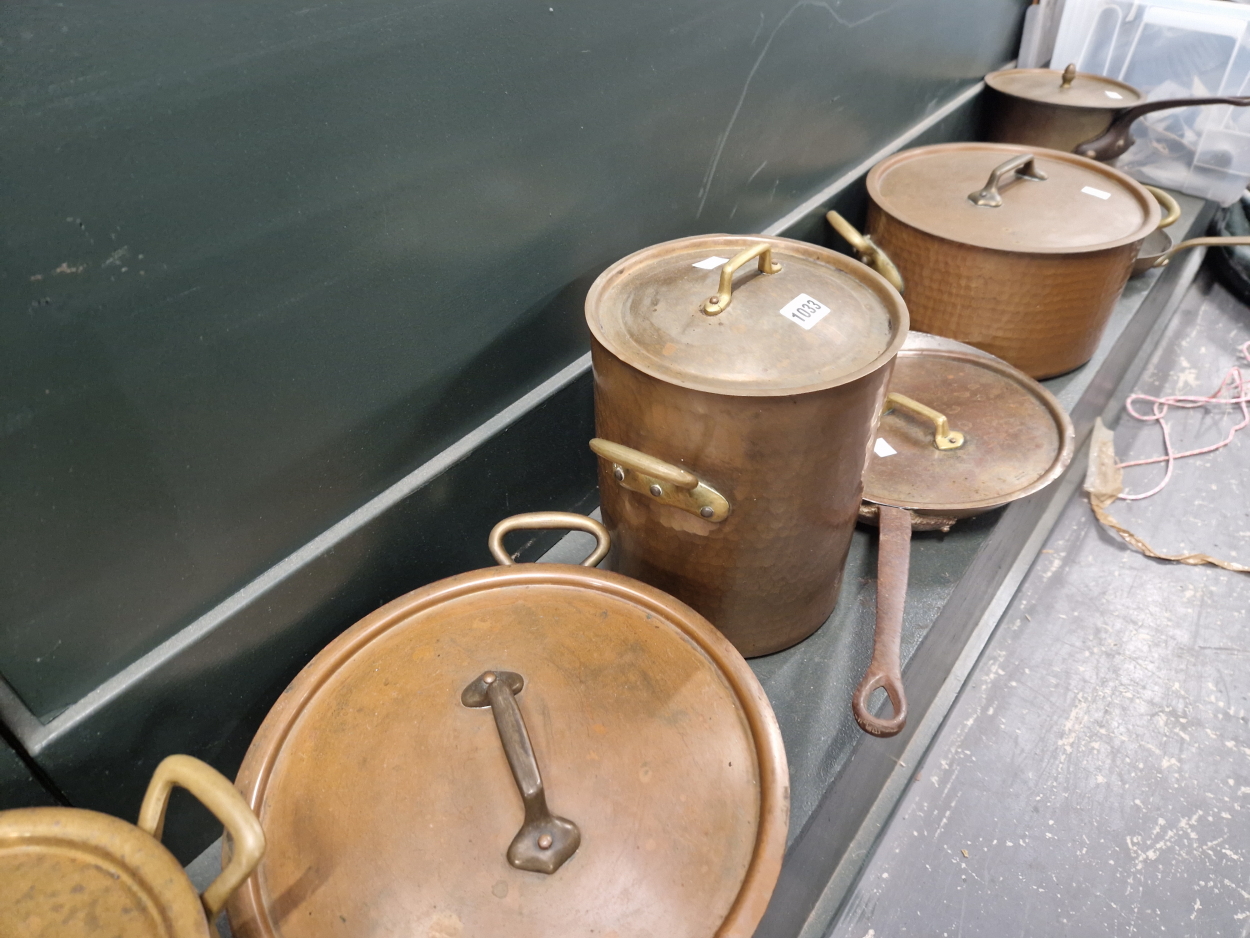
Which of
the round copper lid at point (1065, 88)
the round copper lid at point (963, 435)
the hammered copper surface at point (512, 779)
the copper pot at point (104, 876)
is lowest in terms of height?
the round copper lid at point (963, 435)

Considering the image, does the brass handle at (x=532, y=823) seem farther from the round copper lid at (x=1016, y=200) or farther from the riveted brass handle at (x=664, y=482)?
the round copper lid at (x=1016, y=200)

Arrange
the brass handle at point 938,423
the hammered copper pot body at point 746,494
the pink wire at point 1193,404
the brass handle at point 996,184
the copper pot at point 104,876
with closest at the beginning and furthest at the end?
the copper pot at point 104,876 → the hammered copper pot body at point 746,494 → the brass handle at point 938,423 → the brass handle at point 996,184 → the pink wire at point 1193,404

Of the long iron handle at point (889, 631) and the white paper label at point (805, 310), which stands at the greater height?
the white paper label at point (805, 310)

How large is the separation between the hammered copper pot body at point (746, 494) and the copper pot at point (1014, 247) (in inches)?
27.4

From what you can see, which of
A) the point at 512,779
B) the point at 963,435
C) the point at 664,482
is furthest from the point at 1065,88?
the point at 512,779

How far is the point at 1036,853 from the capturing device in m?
1.29

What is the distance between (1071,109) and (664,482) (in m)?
1.83

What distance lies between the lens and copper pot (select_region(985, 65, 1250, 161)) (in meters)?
1.99

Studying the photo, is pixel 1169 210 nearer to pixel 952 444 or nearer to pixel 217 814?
pixel 952 444

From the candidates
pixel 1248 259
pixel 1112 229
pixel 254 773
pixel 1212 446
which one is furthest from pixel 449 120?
pixel 1248 259

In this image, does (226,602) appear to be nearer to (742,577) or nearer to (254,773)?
(254,773)

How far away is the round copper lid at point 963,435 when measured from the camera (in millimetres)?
1324

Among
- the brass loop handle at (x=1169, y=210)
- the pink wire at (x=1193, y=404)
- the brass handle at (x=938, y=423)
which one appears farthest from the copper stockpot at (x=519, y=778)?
the pink wire at (x=1193, y=404)

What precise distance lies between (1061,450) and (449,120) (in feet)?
3.80
